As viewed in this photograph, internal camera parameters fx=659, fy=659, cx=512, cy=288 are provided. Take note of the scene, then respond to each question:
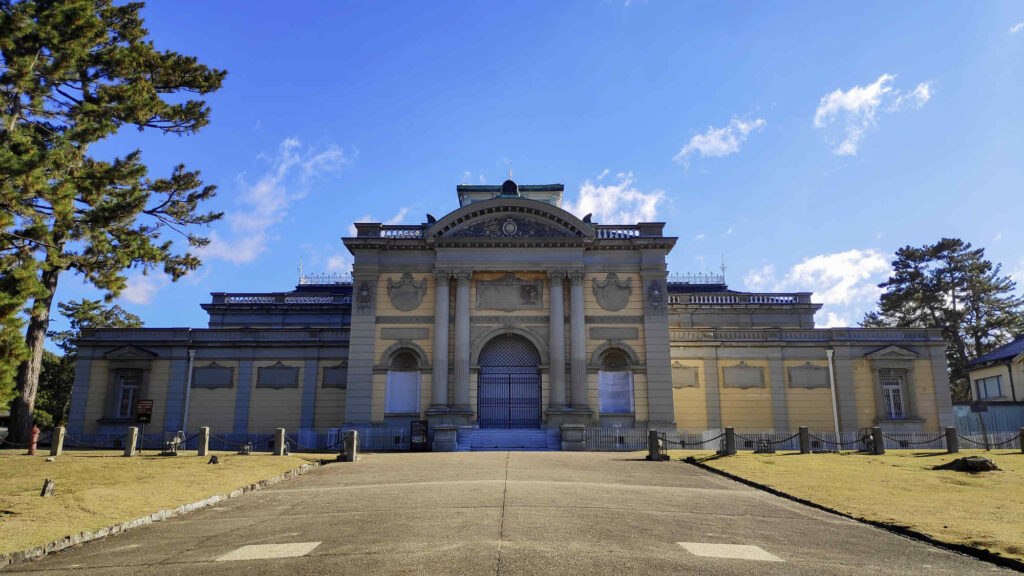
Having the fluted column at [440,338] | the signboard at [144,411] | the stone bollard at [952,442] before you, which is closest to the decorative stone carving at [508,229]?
the fluted column at [440,338]

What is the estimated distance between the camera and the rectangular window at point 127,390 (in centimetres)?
3497

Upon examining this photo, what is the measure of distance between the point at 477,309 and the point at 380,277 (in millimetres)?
5273

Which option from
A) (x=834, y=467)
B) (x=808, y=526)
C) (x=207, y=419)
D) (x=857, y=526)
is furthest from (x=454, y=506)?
(x=207, y=419)

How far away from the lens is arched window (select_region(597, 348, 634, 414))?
107 feet

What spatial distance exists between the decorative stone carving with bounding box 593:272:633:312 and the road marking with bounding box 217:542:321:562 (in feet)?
84.0

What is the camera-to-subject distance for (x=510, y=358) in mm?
33656

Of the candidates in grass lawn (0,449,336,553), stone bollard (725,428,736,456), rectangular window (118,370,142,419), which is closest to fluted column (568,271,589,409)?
stone bollard (725,428,736,456)

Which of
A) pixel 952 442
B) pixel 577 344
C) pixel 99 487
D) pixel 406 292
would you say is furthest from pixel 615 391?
pixel 99 487

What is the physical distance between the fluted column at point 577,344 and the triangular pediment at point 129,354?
2224 centimetres

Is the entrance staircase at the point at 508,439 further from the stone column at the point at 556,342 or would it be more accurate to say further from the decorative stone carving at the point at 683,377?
the decorative stone carving at the point at 683,377

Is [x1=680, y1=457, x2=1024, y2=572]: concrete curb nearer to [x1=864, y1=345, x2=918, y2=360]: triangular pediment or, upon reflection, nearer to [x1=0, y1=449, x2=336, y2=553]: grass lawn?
[x1=0, y1=449, x2=336, y2=553]: grass lawn

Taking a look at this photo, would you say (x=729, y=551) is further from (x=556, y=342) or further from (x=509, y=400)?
(x=509, y=400)

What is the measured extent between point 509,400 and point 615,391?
5.30 metres

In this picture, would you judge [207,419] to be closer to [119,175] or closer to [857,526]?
[119,175]
